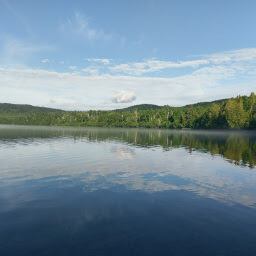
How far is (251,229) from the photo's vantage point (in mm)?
11273

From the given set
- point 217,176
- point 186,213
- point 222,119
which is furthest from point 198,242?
point 222,119

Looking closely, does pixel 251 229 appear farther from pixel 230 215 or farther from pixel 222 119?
pixel 222 119

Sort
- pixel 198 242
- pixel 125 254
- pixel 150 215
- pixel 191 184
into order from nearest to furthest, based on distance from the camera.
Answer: pixel 125 254, pixel 198 242, pixel 150 215, pixel 191 184

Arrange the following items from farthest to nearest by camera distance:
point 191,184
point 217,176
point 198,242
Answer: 1. point 217,176
2. point 191,184
3. point 198,242

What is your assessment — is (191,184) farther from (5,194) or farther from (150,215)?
(5,194)

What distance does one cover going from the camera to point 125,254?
880 centimetres

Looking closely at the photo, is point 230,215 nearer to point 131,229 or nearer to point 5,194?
point 131,229

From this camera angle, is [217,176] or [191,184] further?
[217,176]

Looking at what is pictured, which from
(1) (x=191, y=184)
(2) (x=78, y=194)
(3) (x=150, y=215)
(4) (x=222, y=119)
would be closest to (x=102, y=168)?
(2) (x=78, y=194)

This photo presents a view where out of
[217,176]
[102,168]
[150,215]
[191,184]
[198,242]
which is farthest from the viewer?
[102,168]

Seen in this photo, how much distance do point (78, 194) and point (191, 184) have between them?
35.7 feet

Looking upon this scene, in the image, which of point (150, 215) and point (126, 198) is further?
Answer: point (126, 198)

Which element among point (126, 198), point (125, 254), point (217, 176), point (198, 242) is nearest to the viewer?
point (125, 254)

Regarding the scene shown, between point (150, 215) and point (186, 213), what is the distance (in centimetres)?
249
